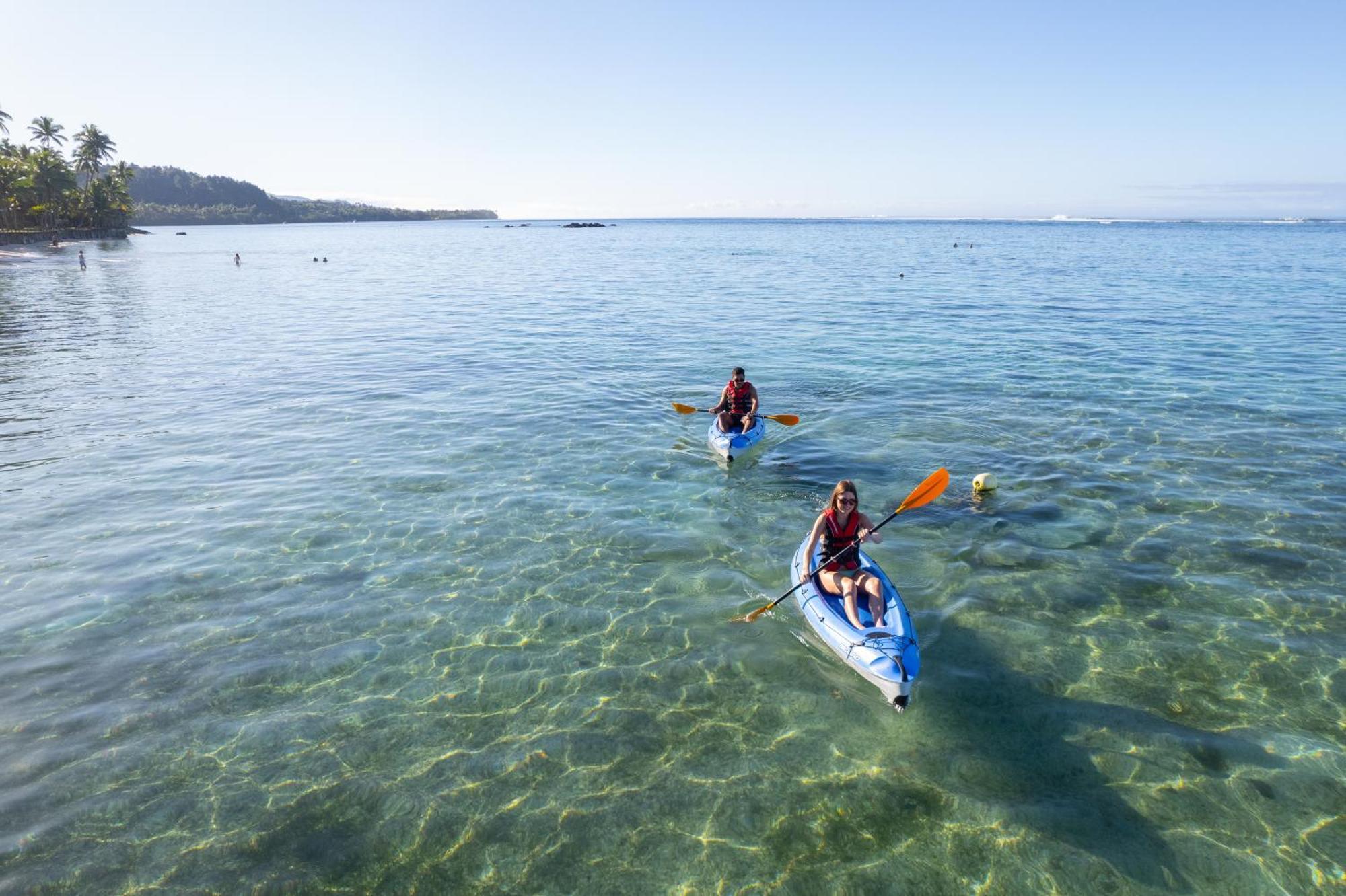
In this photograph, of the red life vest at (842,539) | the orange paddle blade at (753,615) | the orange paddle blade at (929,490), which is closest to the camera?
the red life vest at (842,539)

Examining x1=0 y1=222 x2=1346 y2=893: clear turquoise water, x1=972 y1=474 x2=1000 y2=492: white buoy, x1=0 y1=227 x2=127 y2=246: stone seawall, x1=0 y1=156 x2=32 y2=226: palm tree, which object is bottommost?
x1=0 y1=222 x2=1346 y2=893: clear turquoise water

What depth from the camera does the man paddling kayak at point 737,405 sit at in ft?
63.6

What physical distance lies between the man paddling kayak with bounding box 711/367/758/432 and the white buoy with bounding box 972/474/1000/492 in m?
5.74

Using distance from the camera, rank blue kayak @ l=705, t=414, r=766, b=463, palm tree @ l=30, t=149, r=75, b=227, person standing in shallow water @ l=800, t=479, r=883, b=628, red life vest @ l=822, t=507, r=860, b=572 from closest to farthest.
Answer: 1. person standing in shallow water @ l=800, t=479, r=883, b=628
2. red life vest @ l=822, t=507, r=860, b=572
3. blue kayak @ l=705, t=414, r=766, b=463
4. palm tree @ l=30, t=149, r=75, b=227

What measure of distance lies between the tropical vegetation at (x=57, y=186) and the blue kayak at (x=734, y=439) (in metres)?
111

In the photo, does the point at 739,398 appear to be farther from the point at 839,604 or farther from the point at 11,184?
the point at 11,184

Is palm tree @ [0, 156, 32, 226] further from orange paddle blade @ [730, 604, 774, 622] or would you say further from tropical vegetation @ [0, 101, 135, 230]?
orange paddle blade @ [730, 604, 774, 622]

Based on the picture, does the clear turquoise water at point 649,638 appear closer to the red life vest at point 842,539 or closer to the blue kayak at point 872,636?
the blue kayak at point 872,636

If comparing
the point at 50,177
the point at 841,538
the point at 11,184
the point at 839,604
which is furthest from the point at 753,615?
the point at 50,177

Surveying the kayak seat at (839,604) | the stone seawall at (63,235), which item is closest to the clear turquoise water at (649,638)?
the kayak seat at (839,604)

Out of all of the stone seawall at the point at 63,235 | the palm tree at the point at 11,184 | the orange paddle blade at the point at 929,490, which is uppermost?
the palm tree at the point at 11,184

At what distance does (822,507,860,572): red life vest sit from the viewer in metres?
11.7

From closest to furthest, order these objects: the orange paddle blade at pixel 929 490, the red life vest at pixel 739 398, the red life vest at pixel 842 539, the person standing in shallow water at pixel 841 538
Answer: the person standing in shallow water at pixel 841 538 < the red life vest at pixel 842 539 < the orange paddle blade at pixel 929 490 < the red life vest at pixel 739 398

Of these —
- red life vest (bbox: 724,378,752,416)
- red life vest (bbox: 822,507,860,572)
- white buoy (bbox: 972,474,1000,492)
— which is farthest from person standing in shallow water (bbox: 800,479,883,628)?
red life vest (bbox: 724,378,752,416)
